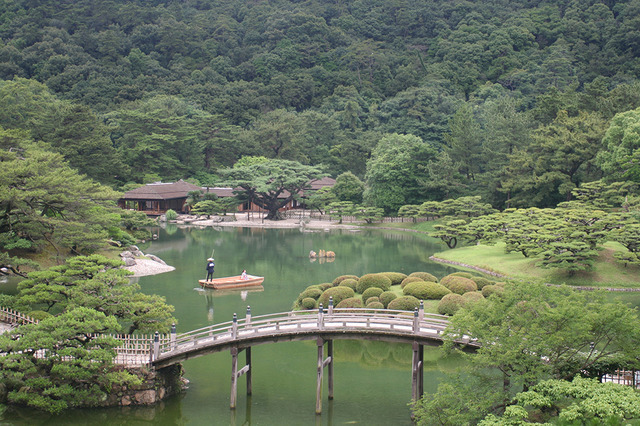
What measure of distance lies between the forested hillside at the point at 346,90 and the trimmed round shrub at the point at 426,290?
21.9 m

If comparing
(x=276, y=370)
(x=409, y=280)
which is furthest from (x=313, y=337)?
(x=409, y=280)

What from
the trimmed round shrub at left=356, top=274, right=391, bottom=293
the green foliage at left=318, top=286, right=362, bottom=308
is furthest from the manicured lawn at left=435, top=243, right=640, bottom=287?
the green foliage at left=318, top=286, right=362, bottom=308

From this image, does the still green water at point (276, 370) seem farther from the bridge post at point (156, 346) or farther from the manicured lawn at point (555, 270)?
the manicured lawn at point (555, 270)

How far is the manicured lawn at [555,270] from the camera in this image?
31500 millimetres

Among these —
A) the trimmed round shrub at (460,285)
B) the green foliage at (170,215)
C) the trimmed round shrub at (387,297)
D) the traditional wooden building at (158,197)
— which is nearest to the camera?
the trimmed round shrub at (387,297)

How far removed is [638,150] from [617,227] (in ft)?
24.5

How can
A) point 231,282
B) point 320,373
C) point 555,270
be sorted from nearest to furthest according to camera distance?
point 320,373, point 231,282, point 555,270

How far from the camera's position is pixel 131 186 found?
64.7 metres

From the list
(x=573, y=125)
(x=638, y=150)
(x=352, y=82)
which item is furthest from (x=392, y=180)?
(x=352, y=82)

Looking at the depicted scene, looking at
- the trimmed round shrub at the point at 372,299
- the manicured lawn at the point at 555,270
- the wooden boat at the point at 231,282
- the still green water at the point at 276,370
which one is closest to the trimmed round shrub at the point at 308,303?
the still green water at the point at 276,370

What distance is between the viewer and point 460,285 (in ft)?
82.8

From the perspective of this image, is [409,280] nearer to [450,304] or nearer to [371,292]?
[371,292]

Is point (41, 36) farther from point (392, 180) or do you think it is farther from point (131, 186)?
point (392, 180)

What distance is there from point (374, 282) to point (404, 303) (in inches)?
110
